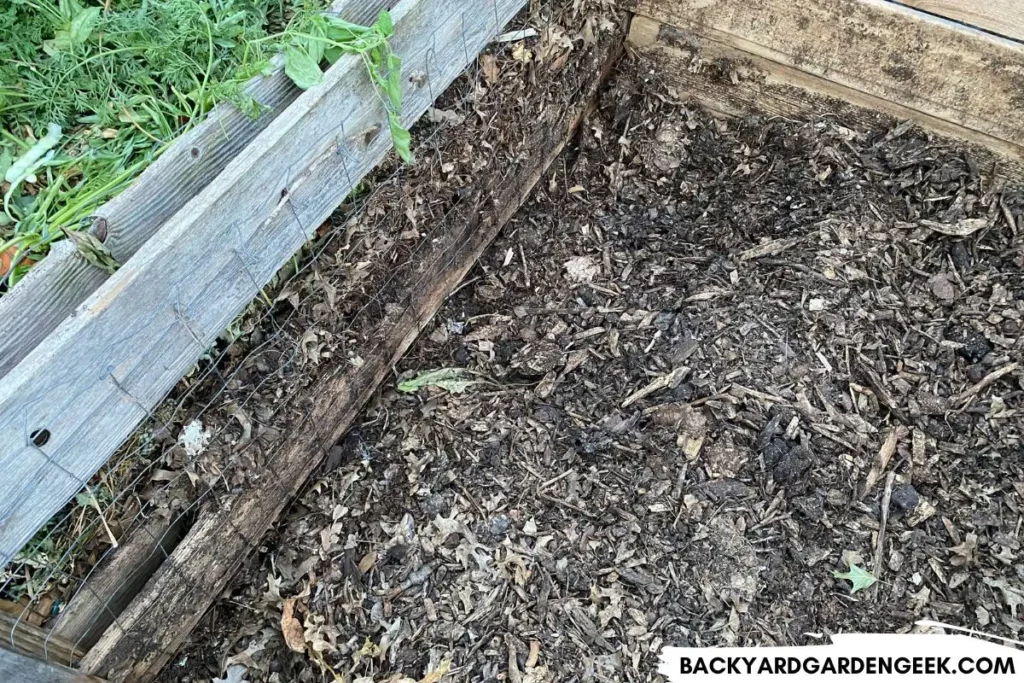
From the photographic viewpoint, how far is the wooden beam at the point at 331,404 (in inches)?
94.5

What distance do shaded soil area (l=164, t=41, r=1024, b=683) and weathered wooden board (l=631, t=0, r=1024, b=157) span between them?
0.53ft

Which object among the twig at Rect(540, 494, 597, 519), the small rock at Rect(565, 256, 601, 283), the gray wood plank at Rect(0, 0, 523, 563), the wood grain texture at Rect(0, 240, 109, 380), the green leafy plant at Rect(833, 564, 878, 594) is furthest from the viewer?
the small rock at Rect(565, 256, 601, 283)

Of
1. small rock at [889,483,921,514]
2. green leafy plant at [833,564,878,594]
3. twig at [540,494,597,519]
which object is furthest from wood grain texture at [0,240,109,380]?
small rock at [889,483,921,514]

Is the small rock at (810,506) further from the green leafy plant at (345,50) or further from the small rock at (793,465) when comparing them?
the green leafy plant at (345,50)

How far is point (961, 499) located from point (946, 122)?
150 cm

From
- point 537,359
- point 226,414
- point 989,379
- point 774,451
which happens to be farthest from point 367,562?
point 989,379

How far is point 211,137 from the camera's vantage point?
7.01 ft

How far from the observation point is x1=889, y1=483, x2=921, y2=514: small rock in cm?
250

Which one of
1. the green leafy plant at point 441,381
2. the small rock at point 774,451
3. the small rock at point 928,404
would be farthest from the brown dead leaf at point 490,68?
the small rock at point 928,404

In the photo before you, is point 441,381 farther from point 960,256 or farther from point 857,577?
point 960,256

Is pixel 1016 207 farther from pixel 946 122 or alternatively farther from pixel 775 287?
pixel 775 287

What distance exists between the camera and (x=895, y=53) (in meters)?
2.96

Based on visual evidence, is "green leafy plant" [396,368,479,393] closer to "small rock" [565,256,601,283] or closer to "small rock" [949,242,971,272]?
"small rock" [565,256,601,283]

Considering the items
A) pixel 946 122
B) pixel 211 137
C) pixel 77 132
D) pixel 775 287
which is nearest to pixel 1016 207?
pixel 946 122
